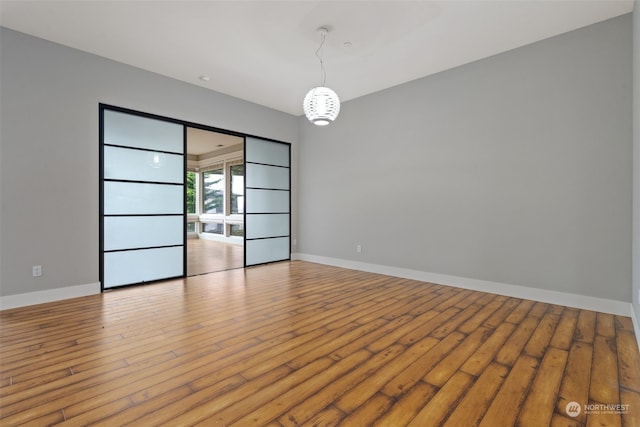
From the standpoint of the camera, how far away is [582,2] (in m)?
2.87

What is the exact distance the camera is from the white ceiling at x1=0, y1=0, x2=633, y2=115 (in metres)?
2.92

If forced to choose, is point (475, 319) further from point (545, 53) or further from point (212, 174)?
point (212, 174)

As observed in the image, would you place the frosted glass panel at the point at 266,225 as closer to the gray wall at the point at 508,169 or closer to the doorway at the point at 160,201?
the doorway at the point at 160,201

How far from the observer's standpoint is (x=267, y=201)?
600 cm

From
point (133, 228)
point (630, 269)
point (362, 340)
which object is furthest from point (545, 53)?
point (133, 228)

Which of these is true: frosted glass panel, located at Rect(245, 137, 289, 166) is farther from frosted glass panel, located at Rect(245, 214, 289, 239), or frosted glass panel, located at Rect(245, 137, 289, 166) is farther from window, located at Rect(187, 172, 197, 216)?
window, located at Rect(187, 172, 197, 216)

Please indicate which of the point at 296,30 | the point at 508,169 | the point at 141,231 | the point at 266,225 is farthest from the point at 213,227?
the point at 508,169

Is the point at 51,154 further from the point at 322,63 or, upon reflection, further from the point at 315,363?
the point at 315,363

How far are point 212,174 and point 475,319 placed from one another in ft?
30.1

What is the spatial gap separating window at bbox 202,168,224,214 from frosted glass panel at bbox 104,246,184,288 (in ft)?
17.5

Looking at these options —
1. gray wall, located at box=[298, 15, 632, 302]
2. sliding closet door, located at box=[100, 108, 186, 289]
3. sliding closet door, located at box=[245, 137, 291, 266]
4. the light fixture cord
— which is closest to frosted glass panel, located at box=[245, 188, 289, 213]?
sliding closet door, located at box=[245, 137, 291, 266]

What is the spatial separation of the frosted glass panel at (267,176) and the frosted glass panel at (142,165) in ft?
4.29

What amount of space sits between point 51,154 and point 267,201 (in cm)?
328

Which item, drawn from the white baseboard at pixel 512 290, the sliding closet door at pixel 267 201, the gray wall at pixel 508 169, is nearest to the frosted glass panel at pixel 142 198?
the sliding closet door at pixel 267 201
